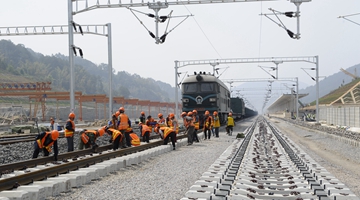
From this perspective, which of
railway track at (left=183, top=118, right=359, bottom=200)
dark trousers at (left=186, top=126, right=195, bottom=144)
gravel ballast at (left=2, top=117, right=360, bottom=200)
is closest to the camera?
railway track at (left=183, top=118, right=359, bottom=200)

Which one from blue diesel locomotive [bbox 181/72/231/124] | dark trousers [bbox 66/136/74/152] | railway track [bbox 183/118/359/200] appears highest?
blue diesel locomotive [bbox 181/72/231/124]

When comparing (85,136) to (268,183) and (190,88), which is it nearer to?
(268,183)

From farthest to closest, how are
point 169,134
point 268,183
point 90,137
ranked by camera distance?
point 169,134
point 90,137
point 268,183

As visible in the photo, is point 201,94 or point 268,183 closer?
point 268,183

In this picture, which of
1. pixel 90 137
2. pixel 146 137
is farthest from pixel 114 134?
pixel 146 137

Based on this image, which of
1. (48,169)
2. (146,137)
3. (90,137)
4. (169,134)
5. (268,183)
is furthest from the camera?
(146,137)

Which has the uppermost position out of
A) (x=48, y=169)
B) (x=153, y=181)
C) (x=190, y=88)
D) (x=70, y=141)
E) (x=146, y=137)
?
(x=190, y=88)

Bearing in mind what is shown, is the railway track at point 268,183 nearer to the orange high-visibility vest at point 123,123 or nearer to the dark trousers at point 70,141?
the orange high-visibility vest at point 123,123

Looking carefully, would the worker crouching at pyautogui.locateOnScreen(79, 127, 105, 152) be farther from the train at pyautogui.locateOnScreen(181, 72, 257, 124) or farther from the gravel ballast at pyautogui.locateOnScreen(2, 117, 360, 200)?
the train at pyautogui.locateOnScreen(181, 72, 257, 124)

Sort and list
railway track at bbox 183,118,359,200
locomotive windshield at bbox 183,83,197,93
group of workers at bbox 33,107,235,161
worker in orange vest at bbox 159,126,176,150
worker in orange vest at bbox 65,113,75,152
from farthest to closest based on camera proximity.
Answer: locomotive windshield at bbox 183,83,197,93 → worker in orange vest at bbox 159,126,176,150 → worker in orange vest at bbox 65,113,75,152 → group of workers at bbox 33,107,235,161 → railway track at bbox 183,118,359,200

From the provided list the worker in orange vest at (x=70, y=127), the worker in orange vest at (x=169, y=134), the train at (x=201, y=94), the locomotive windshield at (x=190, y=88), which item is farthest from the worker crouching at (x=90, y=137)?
the locomotive windshield at (x=190, y=88)

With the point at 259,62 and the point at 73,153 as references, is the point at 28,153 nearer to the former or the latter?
the point at 73,153

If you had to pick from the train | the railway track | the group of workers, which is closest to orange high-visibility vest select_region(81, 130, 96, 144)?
the group of workers

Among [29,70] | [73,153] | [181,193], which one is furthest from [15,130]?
[29,70]
